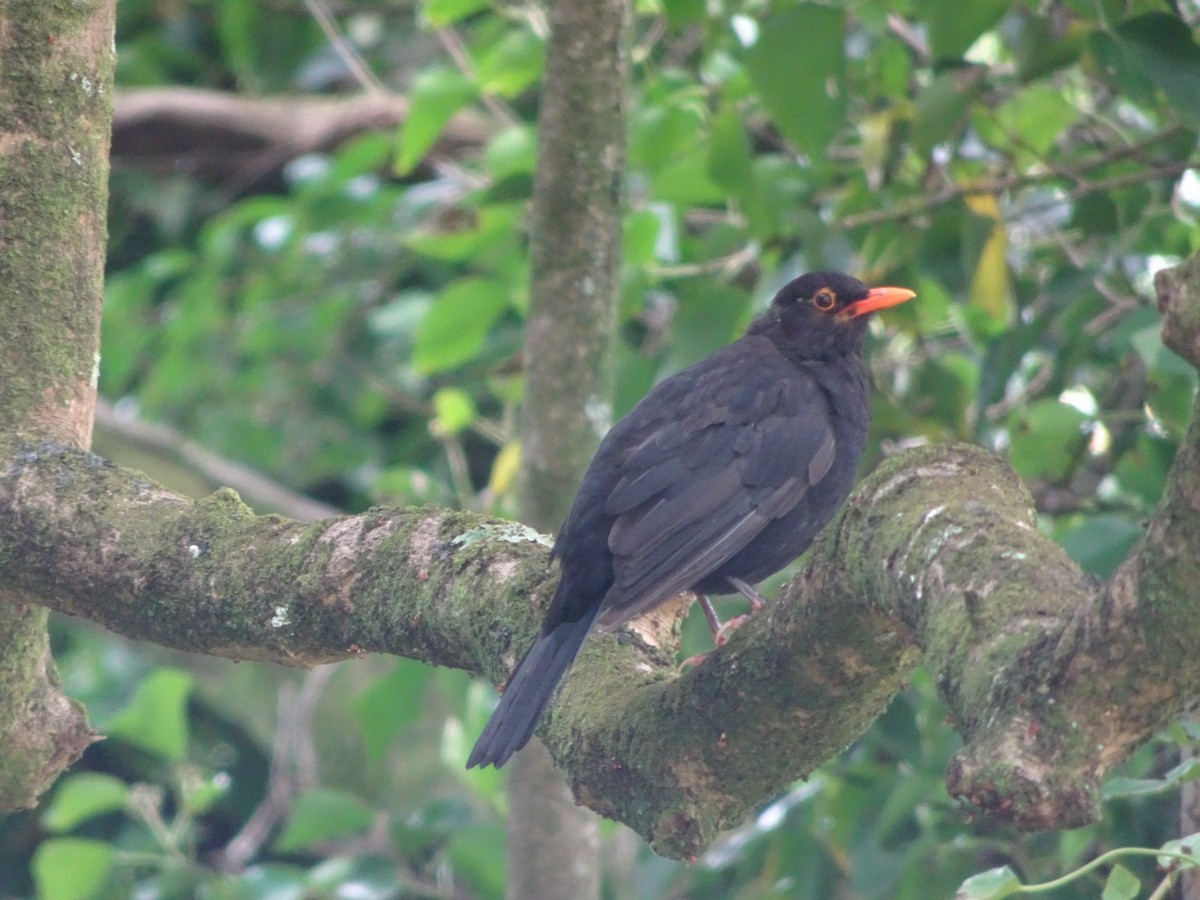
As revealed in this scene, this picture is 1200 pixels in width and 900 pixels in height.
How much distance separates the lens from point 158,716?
5062 millimetres

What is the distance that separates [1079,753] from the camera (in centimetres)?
172

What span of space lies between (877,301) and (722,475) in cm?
99

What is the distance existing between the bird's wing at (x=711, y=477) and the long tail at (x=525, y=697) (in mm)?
315

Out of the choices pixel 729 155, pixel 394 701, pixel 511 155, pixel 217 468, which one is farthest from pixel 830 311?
pixel 217 468

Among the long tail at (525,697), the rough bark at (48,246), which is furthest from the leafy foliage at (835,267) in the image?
the rough bark at (48,246)

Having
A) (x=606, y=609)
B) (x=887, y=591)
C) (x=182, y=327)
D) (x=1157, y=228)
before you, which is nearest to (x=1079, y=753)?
(x=887, y=591)

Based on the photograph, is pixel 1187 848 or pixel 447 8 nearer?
pixel 1187 848

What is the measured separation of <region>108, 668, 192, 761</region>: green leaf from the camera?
4996 millimetres

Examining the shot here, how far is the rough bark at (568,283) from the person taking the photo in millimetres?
3902

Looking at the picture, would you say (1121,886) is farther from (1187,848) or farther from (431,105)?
(431,105)

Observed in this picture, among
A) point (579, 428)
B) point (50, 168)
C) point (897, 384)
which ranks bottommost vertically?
point (897, 384)

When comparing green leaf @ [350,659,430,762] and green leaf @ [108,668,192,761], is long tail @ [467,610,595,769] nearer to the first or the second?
green leaf @ [350,659,430,762]

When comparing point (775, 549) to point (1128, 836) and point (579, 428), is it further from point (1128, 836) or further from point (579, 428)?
point (1128, 836)

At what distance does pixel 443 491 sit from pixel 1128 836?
2752mm
